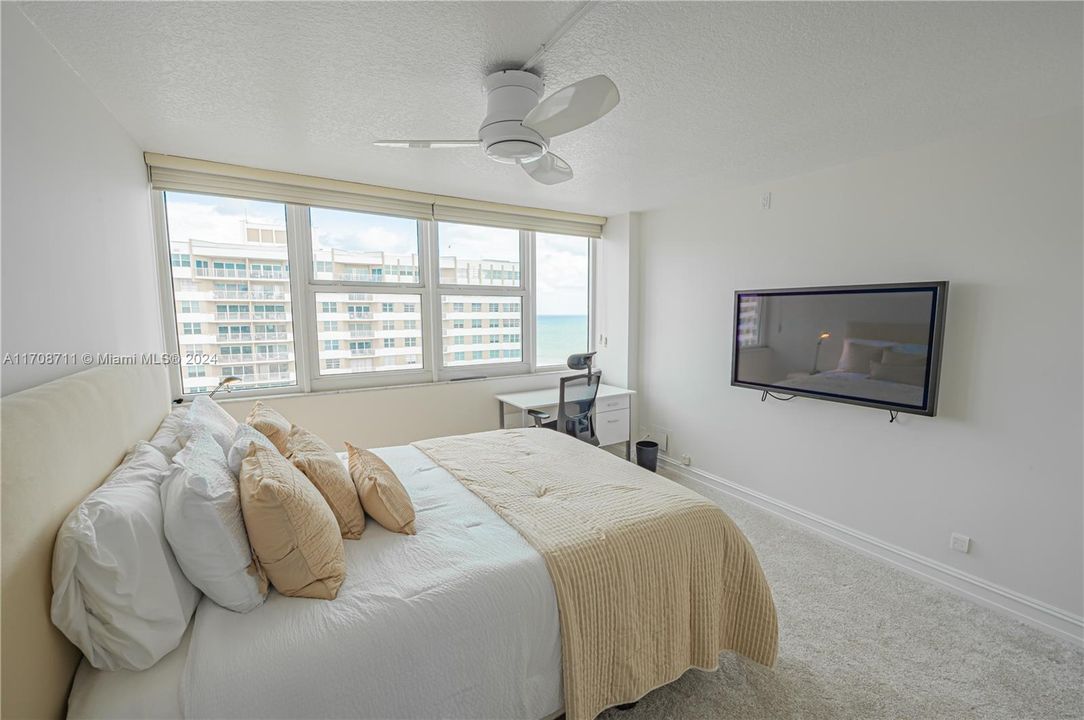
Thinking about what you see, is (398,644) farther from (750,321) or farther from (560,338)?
(560,338)

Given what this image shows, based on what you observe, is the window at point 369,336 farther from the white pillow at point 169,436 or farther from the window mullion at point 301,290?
the white pillow at point 169,436

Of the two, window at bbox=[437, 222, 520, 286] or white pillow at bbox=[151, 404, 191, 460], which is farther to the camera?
window at bbox=[437, 222, 520, 286]

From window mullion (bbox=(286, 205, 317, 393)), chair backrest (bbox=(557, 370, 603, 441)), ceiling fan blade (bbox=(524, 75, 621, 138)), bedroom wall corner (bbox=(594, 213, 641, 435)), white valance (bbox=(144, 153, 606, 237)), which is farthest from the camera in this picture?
bedroom wall corner (bbox=(594, 213, 641, 435))

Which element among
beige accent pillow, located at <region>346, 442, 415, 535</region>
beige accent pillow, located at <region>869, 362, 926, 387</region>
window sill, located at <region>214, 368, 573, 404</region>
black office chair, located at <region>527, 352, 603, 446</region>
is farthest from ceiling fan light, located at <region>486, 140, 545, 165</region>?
window sill, located at <region>214, 368, 573, 404</region>

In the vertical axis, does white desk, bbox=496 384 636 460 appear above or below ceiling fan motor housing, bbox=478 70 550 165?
below

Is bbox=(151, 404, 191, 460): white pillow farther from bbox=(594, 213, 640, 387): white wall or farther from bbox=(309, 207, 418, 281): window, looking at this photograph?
bbox=(594, 213, 640, 387): white wall

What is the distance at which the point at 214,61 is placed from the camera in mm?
1585

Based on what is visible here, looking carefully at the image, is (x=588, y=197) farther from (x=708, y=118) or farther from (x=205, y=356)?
(x=205, y=356)

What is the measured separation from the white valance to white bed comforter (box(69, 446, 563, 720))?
2.42 metres

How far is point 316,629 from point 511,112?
1703 mm

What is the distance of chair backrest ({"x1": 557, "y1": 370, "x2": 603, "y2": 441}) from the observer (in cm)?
330

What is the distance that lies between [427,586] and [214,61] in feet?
6.13

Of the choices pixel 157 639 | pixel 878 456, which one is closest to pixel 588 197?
pixel 878 456

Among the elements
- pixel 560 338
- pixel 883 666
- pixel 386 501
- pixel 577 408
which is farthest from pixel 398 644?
pixel 560 338
